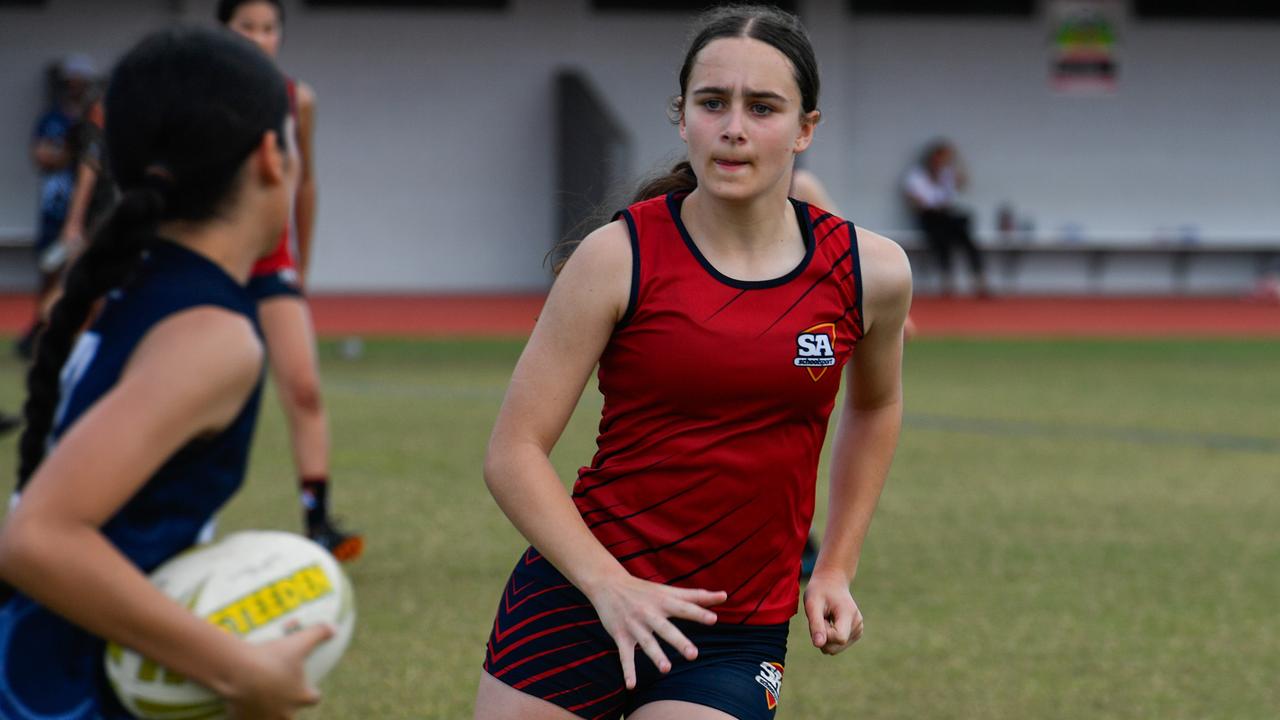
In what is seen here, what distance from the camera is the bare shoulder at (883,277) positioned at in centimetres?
296

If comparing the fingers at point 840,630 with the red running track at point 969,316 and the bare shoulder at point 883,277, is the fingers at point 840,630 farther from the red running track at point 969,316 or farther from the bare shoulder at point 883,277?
the red running track at point 969,316

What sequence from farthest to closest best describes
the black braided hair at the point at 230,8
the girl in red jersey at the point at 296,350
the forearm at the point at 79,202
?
the forearm at the point at 79,202 → the black braided hair at the point at 230,8 → the girl in red jersey at the point at 296,350

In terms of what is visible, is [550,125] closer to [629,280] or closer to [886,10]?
[886,10]

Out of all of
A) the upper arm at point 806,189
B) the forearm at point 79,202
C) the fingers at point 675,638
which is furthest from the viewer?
the forearm at point 79,202

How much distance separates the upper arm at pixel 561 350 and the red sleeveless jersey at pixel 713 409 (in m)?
0.04

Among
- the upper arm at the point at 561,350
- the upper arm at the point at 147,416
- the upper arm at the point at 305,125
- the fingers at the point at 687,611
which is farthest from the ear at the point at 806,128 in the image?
the upper arm at the point at 305,125

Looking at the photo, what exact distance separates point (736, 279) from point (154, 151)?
1055 mm

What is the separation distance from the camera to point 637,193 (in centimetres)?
328

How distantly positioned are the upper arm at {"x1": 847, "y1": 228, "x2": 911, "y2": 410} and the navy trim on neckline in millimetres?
106

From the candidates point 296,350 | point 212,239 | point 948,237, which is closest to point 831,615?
point 212,239

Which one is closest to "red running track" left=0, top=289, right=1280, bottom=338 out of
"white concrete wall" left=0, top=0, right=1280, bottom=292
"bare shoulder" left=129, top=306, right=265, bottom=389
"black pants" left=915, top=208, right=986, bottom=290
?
"black pants" left=915, top=208, right=986, bottom=290

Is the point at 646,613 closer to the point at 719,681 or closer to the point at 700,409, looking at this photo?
the point at 719,681

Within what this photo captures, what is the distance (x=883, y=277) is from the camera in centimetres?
296

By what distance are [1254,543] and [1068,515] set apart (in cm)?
82
